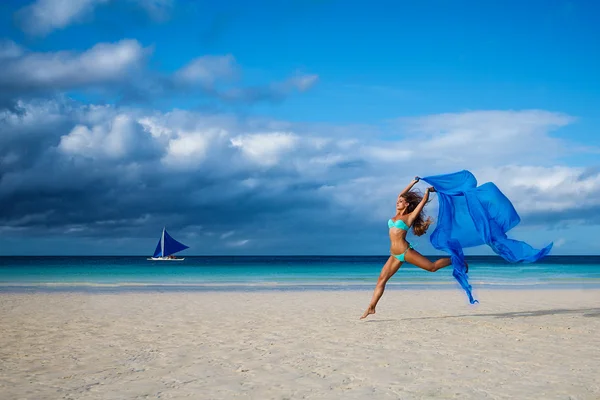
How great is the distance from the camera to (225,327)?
10.2 metres

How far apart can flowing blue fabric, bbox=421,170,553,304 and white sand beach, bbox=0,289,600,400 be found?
52.3 inches

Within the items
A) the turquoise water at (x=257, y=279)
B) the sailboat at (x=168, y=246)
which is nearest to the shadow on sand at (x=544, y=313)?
the turquoise water at (x=257, y=279)

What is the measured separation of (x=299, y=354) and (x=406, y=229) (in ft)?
12.3

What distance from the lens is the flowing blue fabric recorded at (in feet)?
34.8

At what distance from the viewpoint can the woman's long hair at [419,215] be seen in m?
10.5

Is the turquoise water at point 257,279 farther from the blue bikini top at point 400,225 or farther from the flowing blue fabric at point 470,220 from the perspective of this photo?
the blue bikini top at point 400,225

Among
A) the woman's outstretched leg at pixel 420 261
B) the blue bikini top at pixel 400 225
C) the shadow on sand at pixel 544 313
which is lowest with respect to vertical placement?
the shadow on sand at pixel 544 313

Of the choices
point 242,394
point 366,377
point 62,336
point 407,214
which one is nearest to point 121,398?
point 242,394

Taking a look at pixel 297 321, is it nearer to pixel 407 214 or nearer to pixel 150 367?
pixel 407 214

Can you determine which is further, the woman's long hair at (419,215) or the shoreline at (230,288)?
the shoreline at (230,288)

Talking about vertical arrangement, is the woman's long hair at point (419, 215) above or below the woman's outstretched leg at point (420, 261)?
above

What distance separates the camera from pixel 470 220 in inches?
432

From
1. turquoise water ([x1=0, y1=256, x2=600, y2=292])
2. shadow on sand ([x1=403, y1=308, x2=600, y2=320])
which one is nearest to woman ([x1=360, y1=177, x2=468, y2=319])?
shadow on sand ([x1=403, y1=308, x2=600, y2=320])

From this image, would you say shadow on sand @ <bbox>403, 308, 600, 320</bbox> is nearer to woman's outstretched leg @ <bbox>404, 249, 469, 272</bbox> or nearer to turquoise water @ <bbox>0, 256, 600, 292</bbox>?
woman's outstretched leg @ <bbox>404, 249, 469, 272</bbox>
